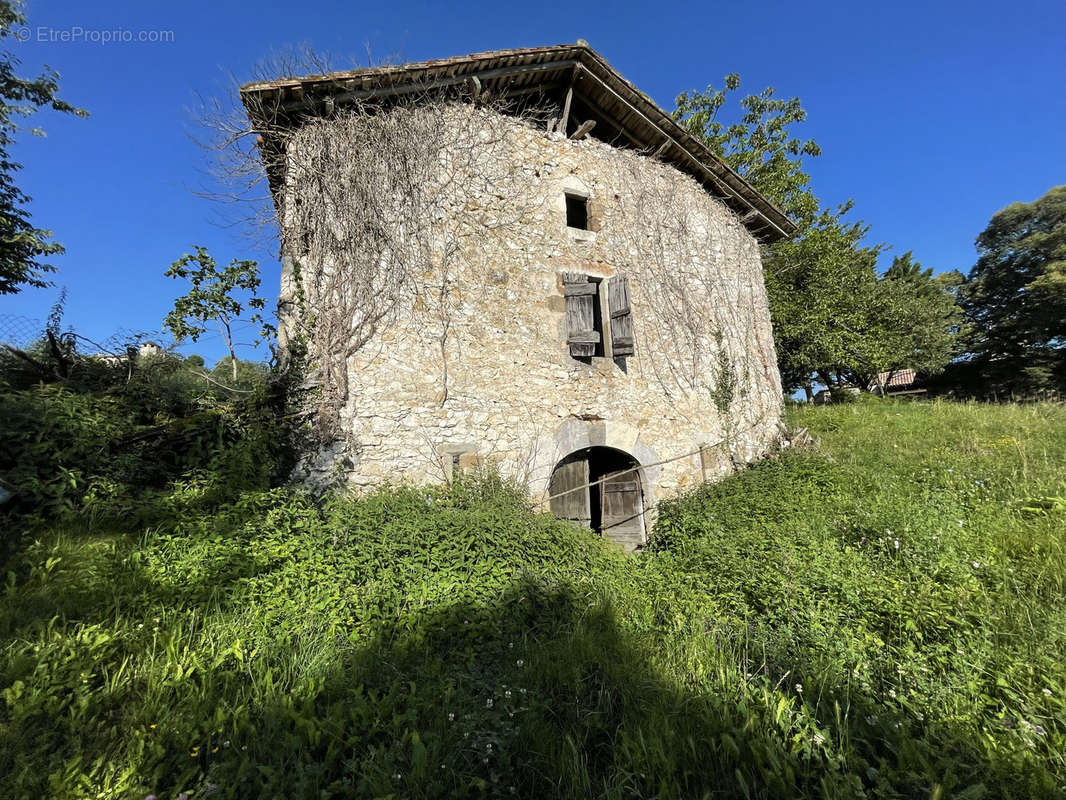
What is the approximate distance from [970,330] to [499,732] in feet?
103

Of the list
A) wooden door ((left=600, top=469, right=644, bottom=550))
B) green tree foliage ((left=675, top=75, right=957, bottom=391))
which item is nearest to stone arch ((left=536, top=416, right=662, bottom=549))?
wooden door ((left=600, top=469, right=644, bottom=550))

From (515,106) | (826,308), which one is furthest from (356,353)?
(826,308)

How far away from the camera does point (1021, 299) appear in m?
21.6

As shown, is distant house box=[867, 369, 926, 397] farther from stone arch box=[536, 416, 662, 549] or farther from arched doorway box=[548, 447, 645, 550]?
arched doorway box=[548, 447, 645, 550]

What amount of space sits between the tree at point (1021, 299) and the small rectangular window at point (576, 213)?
2560cm

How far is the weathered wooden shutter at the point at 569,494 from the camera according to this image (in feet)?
19.9

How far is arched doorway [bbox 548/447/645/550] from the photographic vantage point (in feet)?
20.1

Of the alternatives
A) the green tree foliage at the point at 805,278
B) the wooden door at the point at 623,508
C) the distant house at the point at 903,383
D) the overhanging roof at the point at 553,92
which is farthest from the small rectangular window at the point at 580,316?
the distant house at the point at 903,383

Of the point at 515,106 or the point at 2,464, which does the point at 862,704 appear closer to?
the point at 2,464

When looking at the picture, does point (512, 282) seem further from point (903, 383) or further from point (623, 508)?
point (903, 383)

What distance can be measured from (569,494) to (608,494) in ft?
2.84

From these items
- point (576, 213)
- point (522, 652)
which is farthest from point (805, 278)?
point (522, 652)

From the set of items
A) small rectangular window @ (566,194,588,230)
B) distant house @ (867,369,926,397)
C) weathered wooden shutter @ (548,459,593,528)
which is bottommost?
weathered wooden shutter @ (548,459,593,528)

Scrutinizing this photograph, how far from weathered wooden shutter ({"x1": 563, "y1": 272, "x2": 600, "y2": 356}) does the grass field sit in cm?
259
